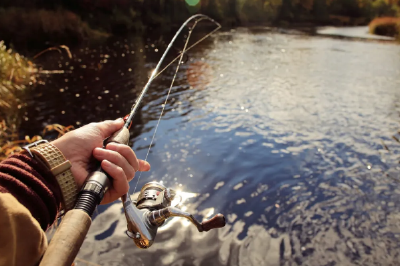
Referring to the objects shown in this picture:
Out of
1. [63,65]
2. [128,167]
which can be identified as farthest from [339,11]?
[128,167]

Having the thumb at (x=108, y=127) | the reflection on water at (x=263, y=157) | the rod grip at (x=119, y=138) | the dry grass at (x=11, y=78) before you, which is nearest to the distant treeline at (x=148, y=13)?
the reflection on water at (x=263, y=157)

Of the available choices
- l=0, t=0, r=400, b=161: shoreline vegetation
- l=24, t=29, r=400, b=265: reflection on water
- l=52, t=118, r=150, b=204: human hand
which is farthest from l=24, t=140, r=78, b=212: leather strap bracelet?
l=0, t=0, r=400, b=161: shoreline vegetation

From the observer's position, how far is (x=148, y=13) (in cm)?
3541

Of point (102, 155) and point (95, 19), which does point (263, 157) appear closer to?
point (102, 155)

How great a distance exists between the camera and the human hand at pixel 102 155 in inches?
72.6

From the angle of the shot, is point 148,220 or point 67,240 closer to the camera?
point 67,240

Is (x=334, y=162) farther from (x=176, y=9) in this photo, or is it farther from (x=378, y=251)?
(x=176, y=9)

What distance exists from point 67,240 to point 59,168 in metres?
0.55

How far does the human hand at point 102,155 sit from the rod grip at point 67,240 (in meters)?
0.38

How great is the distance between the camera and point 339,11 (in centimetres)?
5325

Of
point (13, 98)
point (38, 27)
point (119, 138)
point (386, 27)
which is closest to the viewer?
point (119, 138)

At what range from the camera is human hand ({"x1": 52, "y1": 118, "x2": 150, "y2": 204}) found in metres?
1.84

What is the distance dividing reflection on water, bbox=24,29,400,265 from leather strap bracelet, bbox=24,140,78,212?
2577 millimetres

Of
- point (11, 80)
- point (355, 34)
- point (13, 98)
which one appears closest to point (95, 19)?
point (11, 80)
